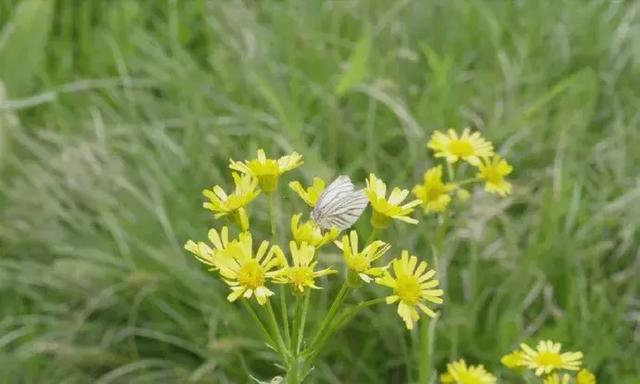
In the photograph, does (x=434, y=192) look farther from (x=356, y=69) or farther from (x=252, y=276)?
(x=356, y=69)

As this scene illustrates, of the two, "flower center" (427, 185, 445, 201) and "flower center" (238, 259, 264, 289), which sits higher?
"flower center" (427, 185, 445, 201)

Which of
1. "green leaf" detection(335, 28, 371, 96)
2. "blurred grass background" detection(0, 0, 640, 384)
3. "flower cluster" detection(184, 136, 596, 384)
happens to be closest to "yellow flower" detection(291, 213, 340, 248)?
"flower cluster" detection(184, 136, 596, 384)

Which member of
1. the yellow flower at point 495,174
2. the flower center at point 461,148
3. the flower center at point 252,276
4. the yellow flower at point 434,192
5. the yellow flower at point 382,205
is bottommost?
the flower center at point 252,276

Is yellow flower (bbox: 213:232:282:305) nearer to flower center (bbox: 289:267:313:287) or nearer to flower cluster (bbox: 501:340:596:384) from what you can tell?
flower center (bbox: 289:267:313:287)

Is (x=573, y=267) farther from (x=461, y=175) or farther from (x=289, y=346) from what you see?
(x=289, y=346)

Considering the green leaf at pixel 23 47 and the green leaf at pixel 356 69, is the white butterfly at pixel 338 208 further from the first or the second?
the green leaf at pixel 23 47

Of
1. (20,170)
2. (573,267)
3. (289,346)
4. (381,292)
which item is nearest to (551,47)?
(573,267)

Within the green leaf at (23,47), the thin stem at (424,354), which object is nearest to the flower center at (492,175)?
the thin stem at (424,354)
